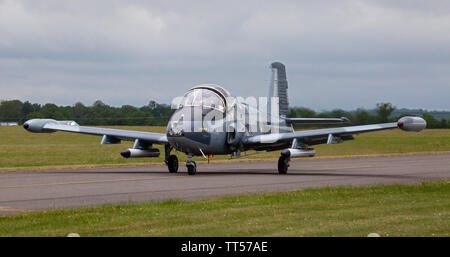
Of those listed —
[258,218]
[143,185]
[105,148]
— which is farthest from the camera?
[105,148]

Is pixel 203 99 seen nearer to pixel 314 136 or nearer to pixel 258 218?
pixel 314 136

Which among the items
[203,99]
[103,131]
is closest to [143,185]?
[203,99]

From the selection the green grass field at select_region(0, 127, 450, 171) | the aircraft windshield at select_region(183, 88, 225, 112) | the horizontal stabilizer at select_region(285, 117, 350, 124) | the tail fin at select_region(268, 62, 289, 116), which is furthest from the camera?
the green grass field at select_region(0, 127, 450, 171)

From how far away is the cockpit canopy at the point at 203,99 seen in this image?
1057 inches

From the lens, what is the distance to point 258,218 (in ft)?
43.3

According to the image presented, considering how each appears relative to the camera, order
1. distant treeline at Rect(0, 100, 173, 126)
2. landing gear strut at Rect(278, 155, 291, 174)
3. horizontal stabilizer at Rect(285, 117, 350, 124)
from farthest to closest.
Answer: distant treeline at Rect(0, 100, 173, 126) → horizontal stabilizer at Rect(285, 117, 350, 124) → landing gear strut at Rect(278, 155, 291, 174)

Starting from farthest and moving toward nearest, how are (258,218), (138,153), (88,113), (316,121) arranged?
1. (88,113)
2. (316,121)
3. (138,153)
4. (258,218)

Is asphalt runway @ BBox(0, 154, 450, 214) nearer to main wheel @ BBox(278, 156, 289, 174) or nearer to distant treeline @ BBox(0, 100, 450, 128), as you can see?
main wheel @ BBox(278, 156, 289, 174)

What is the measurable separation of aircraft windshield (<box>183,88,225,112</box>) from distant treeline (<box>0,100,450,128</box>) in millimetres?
11021

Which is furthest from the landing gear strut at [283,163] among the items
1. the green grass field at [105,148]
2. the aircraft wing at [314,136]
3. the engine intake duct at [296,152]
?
the green grass field at [105,148]

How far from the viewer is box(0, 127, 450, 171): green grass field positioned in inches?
1673

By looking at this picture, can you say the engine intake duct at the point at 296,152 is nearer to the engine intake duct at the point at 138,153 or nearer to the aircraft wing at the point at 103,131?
the aircraft wing at the point at 103,131

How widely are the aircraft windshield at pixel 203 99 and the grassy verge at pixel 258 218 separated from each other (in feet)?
32.0

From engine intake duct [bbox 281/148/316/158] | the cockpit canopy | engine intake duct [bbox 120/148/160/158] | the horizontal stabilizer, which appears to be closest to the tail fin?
the horizontal stabilizer
